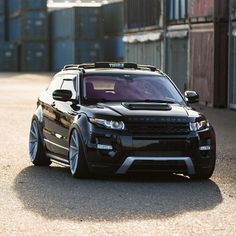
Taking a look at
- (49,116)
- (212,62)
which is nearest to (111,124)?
(49,116)

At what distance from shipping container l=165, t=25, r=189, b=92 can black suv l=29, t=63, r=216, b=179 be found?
56.6 feet

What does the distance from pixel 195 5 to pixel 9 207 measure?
19704 millimetres


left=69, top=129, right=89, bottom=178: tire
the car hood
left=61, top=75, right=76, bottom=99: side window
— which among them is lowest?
left=69, top=129, right=89, bottom=178: tire

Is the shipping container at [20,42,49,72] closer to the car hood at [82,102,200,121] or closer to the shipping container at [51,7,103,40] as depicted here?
the shipping container at [51,7,103,40]

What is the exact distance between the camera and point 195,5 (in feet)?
89.1

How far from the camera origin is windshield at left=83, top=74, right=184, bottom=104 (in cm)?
1099

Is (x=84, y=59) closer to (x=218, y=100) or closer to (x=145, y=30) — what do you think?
(x=145, y=30)

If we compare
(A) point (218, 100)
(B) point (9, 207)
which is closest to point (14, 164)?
(B) point (9, 207)

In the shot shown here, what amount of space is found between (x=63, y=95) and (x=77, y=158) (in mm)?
1132

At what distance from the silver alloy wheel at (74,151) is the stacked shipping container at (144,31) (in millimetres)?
21983

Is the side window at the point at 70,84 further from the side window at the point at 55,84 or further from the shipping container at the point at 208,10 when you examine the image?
the shipping container at the point at 208,10

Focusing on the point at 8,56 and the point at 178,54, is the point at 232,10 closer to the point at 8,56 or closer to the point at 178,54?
the point at 178,54

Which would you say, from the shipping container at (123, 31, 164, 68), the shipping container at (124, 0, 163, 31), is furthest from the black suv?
the shipping container at (124, 0, 163, 31)

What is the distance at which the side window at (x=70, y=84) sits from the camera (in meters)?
11.2
